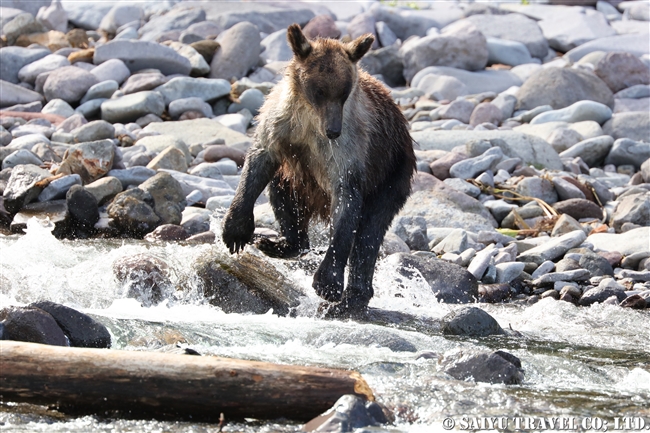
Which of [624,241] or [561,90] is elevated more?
[624,241]

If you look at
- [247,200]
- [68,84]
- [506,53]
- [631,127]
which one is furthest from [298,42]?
[506,53]

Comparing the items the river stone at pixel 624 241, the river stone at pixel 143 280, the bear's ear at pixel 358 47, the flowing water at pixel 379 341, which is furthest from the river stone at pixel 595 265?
the river stone at pixel 143 280

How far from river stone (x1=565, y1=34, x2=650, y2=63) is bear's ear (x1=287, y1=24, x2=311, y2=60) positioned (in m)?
14.4

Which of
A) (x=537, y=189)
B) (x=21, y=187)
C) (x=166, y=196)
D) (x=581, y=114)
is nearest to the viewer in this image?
(x=21, y=187)

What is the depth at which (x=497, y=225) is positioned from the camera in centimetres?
1143

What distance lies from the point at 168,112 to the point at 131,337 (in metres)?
9.58

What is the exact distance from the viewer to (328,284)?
23.9ft

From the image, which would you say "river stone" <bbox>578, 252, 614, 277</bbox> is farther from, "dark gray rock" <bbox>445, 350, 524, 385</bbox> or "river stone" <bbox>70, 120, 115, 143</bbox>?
"river stone" <bbox>70, 120, 115, 143</bbox>

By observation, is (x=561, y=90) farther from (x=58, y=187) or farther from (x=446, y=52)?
(x=58, y=187)

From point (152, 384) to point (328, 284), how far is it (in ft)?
10.5

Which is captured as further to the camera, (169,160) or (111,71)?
(111,71)

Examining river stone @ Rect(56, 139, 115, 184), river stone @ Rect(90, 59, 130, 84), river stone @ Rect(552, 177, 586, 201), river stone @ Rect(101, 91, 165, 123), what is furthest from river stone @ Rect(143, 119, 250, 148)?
river stone @ Rect(552, 177, 586, 201)

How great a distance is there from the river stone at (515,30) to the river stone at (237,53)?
20.3 feet

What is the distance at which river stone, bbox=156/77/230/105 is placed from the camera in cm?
1548
